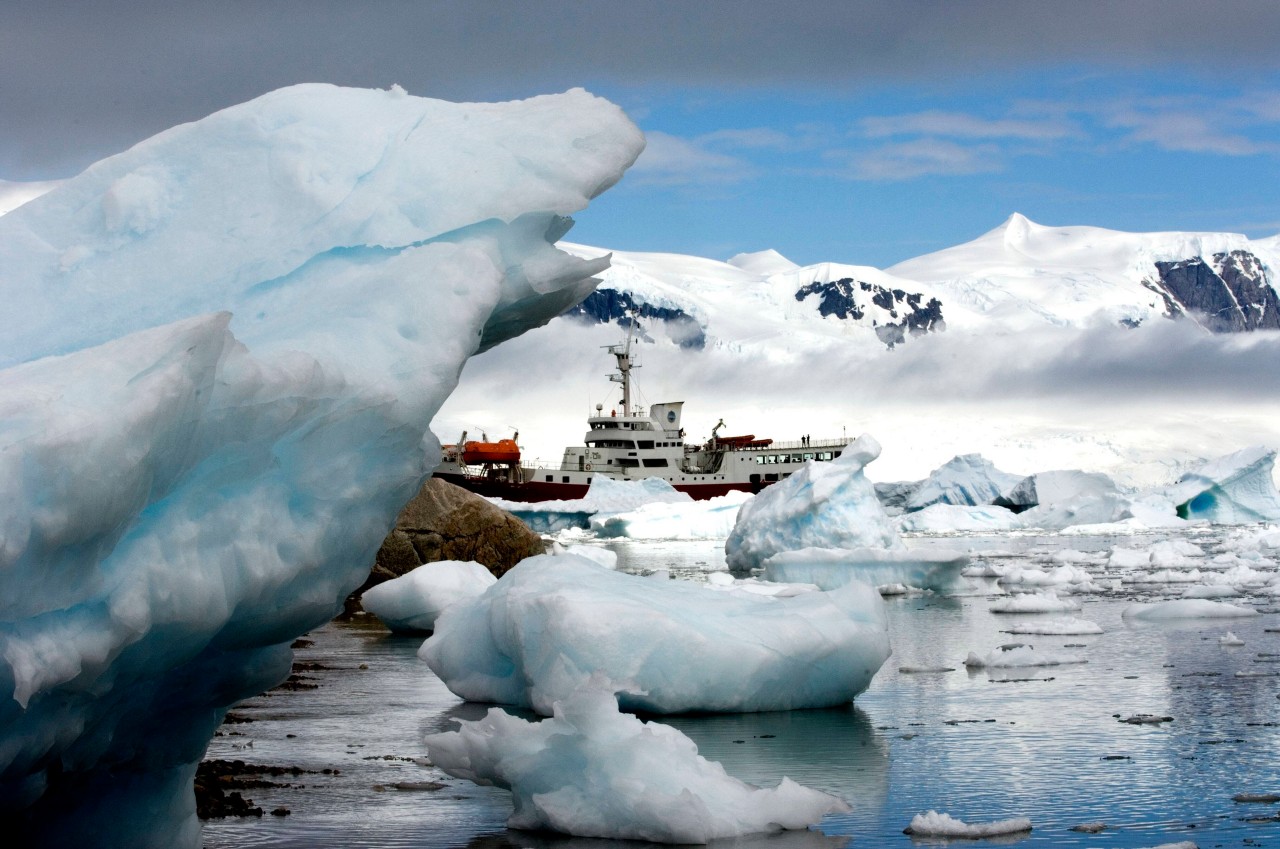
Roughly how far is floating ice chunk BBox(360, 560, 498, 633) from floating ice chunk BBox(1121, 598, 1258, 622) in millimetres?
6634

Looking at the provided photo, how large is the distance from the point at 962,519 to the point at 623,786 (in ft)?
144

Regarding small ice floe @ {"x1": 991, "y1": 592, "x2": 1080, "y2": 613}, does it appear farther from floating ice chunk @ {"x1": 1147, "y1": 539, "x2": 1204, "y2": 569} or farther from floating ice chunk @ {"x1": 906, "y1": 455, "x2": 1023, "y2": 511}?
floating ice chunk @ {"x1": 906, "y1": 455, "x2": 1023, "y2": 511}

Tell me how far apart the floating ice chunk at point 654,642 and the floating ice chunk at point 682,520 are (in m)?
31.0

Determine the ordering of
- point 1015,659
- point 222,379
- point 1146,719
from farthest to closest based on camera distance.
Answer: point 1015,659 → point 1146,719 → point 222,379

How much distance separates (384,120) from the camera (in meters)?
5.23

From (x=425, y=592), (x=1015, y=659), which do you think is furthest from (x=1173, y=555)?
(x=425, y=592)

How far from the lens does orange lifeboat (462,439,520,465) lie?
179 feet

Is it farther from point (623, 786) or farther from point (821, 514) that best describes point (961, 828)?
point (821, 514)

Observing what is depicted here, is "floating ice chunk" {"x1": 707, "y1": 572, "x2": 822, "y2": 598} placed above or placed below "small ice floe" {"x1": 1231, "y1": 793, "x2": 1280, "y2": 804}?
above

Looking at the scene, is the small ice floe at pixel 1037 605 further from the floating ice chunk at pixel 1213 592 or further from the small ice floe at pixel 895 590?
the small ice floe at pixel 895 590

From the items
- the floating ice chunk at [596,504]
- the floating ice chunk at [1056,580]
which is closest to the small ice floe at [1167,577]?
the floating ice chunk at [1056,580]

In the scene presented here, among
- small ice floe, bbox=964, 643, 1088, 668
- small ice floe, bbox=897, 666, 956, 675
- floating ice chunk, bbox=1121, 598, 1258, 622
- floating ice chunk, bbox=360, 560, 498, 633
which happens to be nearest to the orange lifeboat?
floating ice chunk, bbox=360, 560, 498, 633

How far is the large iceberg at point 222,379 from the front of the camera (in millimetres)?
3574

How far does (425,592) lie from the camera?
45.0 ft
